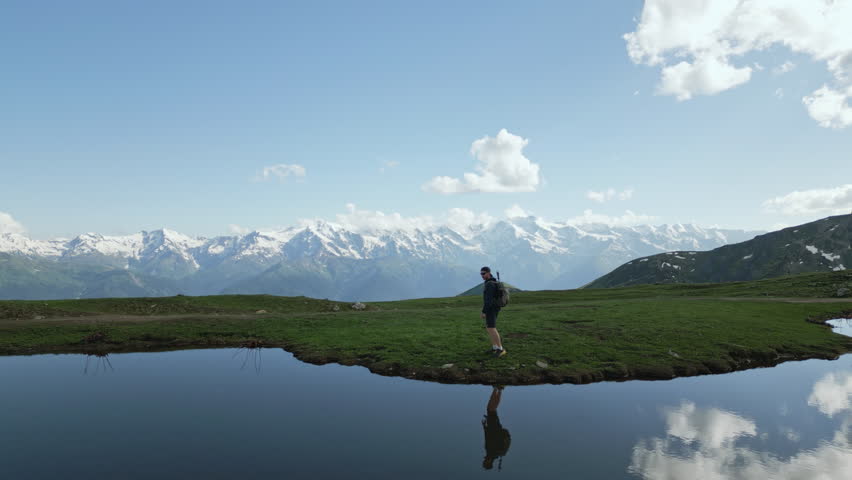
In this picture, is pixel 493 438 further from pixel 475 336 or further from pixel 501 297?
pixel 475 336

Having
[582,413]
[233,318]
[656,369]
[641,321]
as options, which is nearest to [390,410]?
[582,413]

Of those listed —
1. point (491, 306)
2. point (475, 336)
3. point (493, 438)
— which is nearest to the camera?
point (493, 438)

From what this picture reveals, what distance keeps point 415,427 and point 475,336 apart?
47.4 feet

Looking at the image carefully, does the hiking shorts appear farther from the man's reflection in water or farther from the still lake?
the man's reflection in water

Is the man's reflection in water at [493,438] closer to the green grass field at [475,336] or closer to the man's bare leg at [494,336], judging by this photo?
the green grass field at [475,336]

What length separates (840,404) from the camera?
15430 mm

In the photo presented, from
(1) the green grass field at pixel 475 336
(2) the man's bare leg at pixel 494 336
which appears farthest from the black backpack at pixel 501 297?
(1) the green grass field at pixel 475 336

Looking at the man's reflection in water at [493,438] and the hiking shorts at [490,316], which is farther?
the hiking shorts at [490,316]

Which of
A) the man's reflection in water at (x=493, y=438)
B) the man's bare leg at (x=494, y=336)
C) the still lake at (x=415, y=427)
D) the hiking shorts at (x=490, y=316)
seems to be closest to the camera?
the still lake at (x=415, y=427)

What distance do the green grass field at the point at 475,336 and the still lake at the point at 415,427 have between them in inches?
68.9

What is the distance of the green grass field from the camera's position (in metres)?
20.5

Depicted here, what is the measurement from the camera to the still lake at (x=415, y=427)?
421 inches

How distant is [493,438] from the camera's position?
12.5m

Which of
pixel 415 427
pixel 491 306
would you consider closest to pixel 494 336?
pixel 491 306
